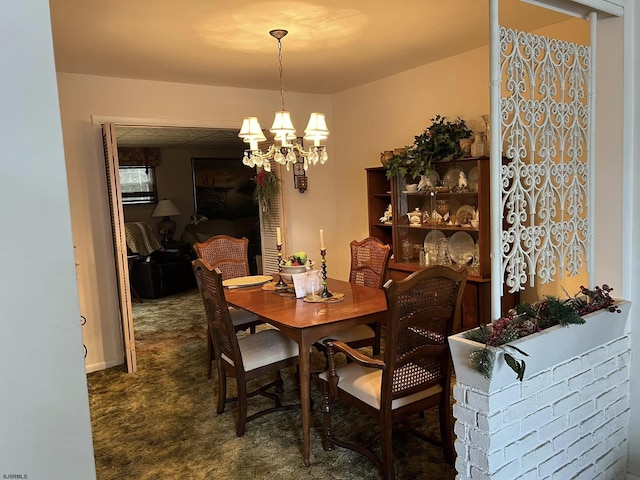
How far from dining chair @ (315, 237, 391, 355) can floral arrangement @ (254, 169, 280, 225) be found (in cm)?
150

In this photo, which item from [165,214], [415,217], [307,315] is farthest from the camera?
[165,214]

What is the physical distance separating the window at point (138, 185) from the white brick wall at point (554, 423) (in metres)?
7.44

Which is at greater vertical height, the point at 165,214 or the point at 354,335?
the point at 165,214

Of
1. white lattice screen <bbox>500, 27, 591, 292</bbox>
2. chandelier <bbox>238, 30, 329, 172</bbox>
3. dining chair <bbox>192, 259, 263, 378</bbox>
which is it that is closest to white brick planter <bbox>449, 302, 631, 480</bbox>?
white lattice screen <bbox>500, 27, 591, 292</bbox>

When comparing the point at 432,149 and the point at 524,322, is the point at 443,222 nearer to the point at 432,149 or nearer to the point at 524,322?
the point at 432,149

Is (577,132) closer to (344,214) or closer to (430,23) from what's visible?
(430,23)

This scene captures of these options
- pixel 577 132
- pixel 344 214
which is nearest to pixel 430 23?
pixel 577 132

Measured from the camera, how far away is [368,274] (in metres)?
3.64

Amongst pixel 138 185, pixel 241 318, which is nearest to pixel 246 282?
pixel 241 318

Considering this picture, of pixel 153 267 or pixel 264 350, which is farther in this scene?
pixel 153 267

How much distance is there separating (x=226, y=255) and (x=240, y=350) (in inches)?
52.0

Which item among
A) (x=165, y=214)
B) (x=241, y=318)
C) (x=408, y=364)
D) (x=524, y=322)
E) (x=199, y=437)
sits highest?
(x=165, y=214)

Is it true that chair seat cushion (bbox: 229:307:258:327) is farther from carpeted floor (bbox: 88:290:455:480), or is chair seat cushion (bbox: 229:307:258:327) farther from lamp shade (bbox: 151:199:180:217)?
lamp shade (bbox: 151:199:180:217)

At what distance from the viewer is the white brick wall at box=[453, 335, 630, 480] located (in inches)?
66.4
